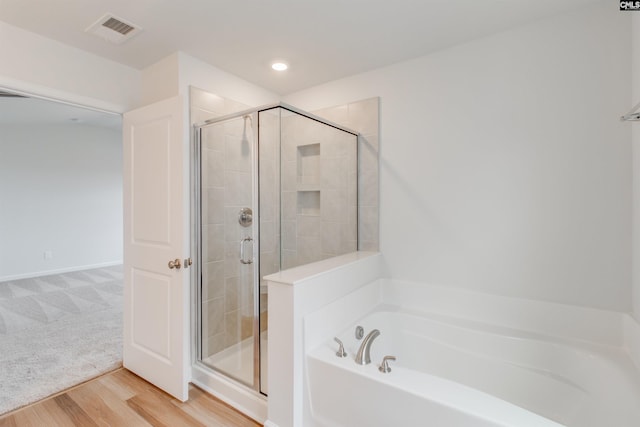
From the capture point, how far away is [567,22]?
1856mm

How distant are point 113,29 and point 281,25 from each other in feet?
3.43

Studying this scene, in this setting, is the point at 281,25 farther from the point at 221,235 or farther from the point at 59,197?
the point at 59,197

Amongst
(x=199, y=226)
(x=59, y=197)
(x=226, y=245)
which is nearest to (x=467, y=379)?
(x=226, y=245)

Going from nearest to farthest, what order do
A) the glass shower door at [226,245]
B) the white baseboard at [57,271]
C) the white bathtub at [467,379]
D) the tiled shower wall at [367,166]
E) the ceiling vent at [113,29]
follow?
the white bathtub at [467,379]
the ceiling vent at [113,29]
the glass shower door at [226,245]
the tiled shower wall at [367,166]
the white baseboard at [57,271]

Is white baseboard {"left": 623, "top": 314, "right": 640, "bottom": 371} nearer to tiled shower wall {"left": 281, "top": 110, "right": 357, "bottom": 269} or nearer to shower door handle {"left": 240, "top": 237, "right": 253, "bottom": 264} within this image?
tiled shower wall {"left": 281, "top": 110, "right": 357, "bottom": 269}

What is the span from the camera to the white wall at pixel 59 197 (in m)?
5.11

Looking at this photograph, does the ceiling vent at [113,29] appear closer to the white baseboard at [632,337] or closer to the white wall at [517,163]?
the white wall at [517,163]

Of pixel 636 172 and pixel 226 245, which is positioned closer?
pixel 636 172


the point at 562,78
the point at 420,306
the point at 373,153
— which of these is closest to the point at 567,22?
the point at 562,78

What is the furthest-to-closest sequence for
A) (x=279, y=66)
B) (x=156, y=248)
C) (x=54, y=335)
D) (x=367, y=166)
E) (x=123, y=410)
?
(x=54, y=335) → (x=367, y=166) → (x=279, y=66) → (x=156, y=248) → (x=123, y=410)

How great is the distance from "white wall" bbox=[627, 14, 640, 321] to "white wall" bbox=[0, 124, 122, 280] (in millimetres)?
7377

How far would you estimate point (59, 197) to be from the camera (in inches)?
221

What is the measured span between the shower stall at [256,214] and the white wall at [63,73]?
756 millimetres

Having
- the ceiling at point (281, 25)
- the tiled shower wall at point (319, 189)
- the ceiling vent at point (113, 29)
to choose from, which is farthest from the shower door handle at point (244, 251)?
the ceiling vent at point (113, 29)
